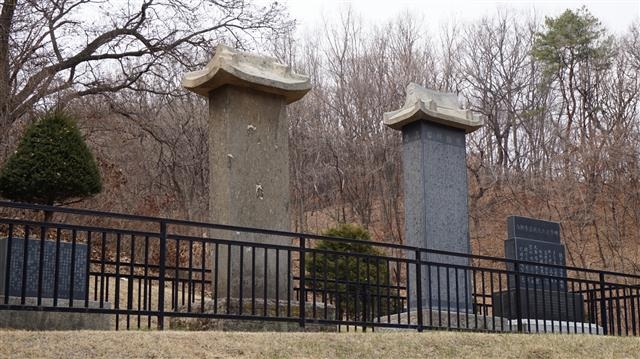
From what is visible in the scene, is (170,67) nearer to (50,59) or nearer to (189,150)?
(50,59)

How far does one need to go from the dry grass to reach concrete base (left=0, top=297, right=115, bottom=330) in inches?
122

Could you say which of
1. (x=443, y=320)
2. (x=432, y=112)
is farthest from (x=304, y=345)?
(x=432, y=112)

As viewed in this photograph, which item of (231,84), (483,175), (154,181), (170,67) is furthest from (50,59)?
(483,175)

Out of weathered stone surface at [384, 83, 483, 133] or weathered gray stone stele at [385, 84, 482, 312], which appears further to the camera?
weathered stone surface at [384, 83, 483, 133]

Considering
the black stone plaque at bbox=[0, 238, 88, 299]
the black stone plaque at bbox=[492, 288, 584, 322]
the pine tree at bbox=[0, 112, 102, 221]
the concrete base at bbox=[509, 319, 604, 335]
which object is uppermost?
the pine tree at bbox=[0, 112, 102, 221]

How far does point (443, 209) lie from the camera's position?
12961 millimetres

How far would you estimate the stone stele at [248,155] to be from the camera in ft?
34.9

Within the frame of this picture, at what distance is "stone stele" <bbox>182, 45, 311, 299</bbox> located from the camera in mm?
10625

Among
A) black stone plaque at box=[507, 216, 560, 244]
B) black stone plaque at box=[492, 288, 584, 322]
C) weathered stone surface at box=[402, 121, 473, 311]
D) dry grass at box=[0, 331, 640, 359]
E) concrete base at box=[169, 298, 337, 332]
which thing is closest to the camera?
dry grass at box=[0, 331, 640, 359]

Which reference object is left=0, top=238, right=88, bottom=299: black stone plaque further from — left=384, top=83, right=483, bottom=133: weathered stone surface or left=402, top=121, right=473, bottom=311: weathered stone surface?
left=384, top=83, right=483, bottom=133: weathered stone surface

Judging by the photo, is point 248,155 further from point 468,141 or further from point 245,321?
point 468,141

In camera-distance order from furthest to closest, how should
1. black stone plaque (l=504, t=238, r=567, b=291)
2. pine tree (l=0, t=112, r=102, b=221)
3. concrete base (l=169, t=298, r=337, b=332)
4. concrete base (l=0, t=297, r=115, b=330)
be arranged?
1. black stone plaque (l=504, t=238, r=567, b=291)
2. pine tree (l=0, t=112, r=102, b=221)
3. concrete base (l=0, t=297, r=115, b=330)
4. concrete base (l=169, t=298, r=337, b=332)

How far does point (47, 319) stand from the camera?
34.4 ft

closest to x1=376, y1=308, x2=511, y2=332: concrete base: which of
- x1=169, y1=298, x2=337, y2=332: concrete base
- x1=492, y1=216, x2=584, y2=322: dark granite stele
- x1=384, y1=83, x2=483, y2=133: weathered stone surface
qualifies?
x1=492, y1=216, x2=584, y2=322: dark granite stele
